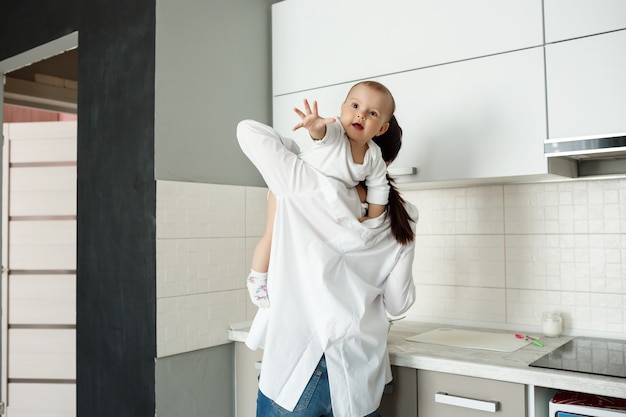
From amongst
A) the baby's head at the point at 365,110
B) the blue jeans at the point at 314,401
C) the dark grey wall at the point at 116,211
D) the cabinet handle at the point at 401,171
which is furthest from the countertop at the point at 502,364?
the dark grey wall at the point at 116,211

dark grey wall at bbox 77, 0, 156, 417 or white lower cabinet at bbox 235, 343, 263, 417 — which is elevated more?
dark grey wall at bbox 77, 0, 156, 417

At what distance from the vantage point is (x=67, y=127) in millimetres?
3709

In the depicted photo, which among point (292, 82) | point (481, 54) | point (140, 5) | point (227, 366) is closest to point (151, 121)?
point (140, 5)

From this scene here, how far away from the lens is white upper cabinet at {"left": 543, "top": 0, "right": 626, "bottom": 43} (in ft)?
5.50

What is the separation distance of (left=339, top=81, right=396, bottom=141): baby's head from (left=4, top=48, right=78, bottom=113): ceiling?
266 cm

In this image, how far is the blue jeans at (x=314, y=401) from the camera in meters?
1.62

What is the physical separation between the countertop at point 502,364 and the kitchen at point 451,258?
215 mm

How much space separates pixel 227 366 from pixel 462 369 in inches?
39.3

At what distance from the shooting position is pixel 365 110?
161 cm

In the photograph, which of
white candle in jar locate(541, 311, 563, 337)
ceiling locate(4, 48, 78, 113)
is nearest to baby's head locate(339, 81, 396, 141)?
white candle in jar locate(541, 311, 563, 337)

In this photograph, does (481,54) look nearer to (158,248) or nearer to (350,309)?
(350,309)

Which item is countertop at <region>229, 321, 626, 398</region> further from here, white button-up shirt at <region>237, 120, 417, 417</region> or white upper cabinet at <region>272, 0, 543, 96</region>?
white upper cabinet at <region>272, 0, 543, 96</region>

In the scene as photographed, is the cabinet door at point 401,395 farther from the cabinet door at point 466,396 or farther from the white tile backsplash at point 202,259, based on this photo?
the white tile backsplash at point 202,259

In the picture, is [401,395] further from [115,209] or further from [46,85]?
[46,85]
